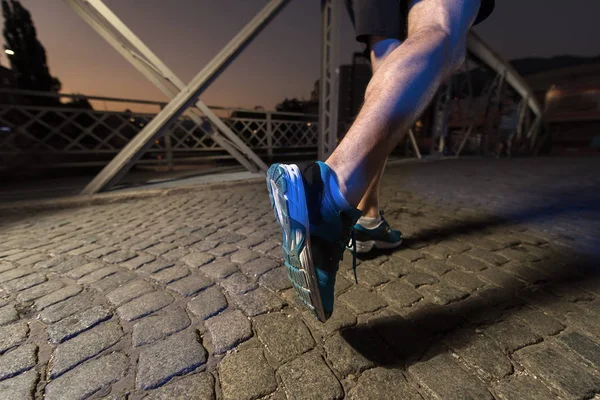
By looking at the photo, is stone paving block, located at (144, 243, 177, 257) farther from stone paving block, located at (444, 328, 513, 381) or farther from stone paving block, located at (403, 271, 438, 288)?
stone paving block, located at (444, 328, 513, 381)

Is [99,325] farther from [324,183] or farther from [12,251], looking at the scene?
[12,251]

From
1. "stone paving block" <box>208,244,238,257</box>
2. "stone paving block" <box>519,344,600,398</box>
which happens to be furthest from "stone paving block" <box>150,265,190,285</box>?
"stone paving block" <box>519,344,600,398</box>

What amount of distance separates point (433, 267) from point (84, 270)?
2.06 meters

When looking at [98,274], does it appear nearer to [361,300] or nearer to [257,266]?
[257,266]

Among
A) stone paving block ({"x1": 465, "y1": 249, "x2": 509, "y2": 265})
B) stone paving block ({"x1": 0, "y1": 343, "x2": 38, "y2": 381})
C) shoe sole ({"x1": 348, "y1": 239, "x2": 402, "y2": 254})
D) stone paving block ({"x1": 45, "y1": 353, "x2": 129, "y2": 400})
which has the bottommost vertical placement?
stone paving block ({"x1": 465, "y1": 249, "x2": 509, "y2": 265})

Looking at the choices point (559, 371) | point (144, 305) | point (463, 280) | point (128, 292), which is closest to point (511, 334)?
point (559, 371)

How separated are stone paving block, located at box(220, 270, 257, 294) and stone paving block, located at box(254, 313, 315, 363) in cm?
24

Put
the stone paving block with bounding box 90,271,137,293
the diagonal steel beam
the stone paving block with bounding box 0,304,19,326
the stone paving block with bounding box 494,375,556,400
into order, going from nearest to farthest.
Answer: the stone paving block with bounding box 494,375,556,400, the stone paving block with bounding box 0,304,19,326, the stone paving block with bounding box 90,271,137,293, the diagonal steel beam

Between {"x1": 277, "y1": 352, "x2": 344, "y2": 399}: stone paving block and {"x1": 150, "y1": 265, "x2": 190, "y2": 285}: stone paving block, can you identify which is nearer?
{"x1": 277, "y1": 352, "x2": 344, "y2": 399}: stone paving block

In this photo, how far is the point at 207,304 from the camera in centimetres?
118

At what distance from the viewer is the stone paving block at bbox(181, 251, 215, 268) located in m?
1.58

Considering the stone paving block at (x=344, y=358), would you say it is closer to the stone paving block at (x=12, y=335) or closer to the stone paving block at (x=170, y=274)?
the stone paving block at (x=170, y=274)

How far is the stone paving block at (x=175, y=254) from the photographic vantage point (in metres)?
1.67

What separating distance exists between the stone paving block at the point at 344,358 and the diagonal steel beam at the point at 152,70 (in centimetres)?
379
